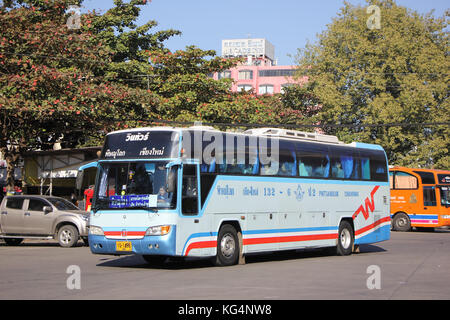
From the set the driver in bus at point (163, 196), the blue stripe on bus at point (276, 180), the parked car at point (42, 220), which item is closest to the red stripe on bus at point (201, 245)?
the blue stripe on bus at point (276, 180)

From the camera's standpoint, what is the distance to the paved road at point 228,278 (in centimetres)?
1033

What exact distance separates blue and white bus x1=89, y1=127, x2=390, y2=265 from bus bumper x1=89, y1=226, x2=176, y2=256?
2 cm

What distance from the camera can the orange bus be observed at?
36500mm

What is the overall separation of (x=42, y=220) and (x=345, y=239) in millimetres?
10216

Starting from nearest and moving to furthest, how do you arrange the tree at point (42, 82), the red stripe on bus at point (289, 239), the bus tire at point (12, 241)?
the red stripe on bus at point (289, 239), the bus tire at point (12, 241), the tree at point (42, 82)

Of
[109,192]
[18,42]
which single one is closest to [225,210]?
[109,192]

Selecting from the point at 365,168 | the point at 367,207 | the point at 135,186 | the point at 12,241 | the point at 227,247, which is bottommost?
the point at 12,241

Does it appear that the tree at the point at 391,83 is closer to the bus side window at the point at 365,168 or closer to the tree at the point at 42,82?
the tree at the point at 42,82

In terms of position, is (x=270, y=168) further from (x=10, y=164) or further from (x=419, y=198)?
(x=419, y=198)

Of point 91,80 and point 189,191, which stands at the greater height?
point 91,80

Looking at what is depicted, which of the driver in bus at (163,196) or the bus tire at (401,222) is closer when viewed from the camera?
the driver in bus at (163,196)

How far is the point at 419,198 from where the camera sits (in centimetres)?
3684

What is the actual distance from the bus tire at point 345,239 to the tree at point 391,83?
26.5 metres

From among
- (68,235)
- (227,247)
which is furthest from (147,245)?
(68,235)
